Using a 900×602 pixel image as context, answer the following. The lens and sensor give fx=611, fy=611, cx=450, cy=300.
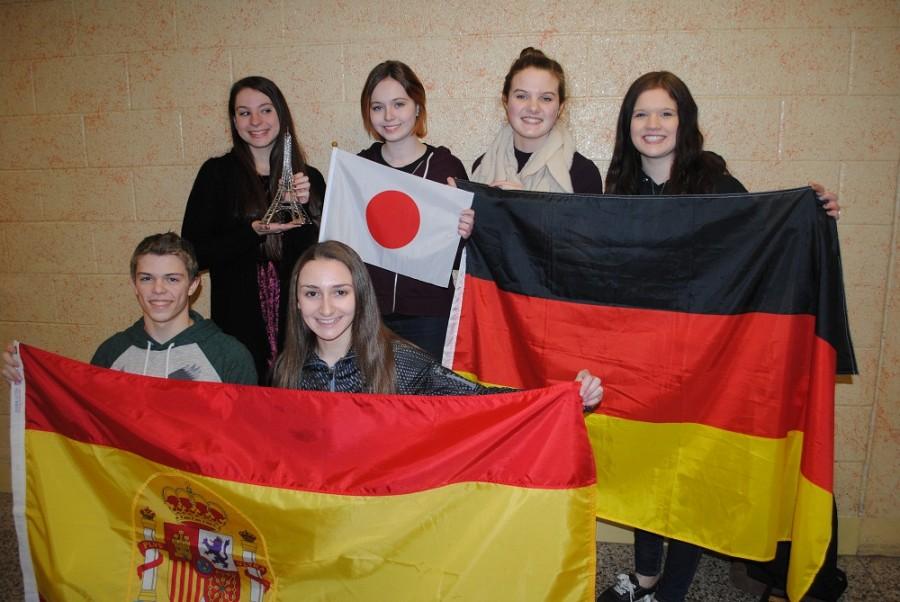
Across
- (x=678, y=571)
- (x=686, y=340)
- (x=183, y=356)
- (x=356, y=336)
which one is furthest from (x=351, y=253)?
(x=678, y=571)

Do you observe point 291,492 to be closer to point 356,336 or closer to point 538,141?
point 356,336

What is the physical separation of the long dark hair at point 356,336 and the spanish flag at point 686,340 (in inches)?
15.6

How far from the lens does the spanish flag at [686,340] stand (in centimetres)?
183

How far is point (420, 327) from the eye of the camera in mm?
2305

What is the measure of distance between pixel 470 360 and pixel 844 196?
1.76 m

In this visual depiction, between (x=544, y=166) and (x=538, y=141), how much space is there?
0.10 meters

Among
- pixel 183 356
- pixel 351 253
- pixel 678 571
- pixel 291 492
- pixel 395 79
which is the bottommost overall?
pixel 678 571

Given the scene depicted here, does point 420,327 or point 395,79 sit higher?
point 395,79

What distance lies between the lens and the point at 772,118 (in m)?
2.54

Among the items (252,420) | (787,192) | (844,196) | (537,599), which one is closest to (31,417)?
(252,420)

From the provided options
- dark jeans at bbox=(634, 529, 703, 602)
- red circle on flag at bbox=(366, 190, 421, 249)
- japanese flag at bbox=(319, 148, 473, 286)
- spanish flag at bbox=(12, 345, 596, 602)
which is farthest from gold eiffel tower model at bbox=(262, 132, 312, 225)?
dark jeans at bbox=(634, 529, 703, 602)

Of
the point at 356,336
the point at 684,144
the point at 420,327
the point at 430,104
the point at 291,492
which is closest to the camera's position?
the point at 291,492

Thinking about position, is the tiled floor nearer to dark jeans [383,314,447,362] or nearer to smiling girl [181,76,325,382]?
dark jeans [383,314,447,362]

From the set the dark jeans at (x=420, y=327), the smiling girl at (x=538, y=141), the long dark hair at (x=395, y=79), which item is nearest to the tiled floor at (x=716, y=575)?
the dark jeans at (x=420, y=327)
